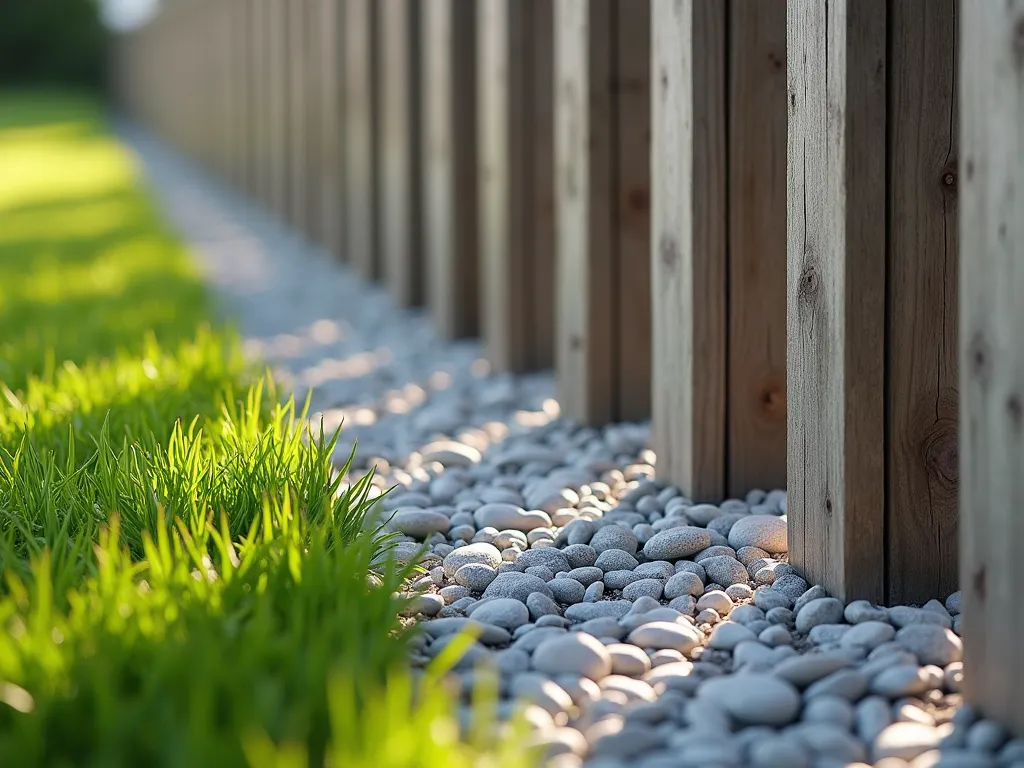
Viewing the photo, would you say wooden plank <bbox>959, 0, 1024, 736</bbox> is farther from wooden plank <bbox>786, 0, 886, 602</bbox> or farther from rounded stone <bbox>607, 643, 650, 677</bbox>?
rounded stone <bbox>607, 643, 650, 677</bbox>

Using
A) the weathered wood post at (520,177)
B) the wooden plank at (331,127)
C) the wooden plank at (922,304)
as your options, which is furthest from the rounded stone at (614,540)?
the wooden plank at (331,127)

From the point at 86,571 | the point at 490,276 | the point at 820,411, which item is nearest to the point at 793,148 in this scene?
the point at 820,411

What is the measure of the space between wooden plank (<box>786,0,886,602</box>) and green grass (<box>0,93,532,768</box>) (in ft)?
2.15

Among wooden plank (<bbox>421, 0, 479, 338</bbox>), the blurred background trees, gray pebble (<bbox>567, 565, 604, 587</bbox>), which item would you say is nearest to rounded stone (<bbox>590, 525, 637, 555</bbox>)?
gray pebble (<bbox>567, 565, 604, 587</bbox>)

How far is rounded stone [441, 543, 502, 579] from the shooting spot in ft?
6.68

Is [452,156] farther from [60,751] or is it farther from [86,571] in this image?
[60,751]

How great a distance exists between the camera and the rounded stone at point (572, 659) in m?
1.62

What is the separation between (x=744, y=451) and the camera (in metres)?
2.44

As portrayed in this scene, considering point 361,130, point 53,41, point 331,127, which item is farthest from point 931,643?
point 53,41

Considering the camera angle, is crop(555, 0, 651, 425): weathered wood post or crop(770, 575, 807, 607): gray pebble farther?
crop(555, 0, 651, 425): weathered wood post

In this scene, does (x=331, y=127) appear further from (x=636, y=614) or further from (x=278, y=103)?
(x=636, y=614)

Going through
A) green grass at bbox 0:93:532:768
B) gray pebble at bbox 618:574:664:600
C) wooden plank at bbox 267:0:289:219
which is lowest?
gray pebble at bbox 618:574:664:600

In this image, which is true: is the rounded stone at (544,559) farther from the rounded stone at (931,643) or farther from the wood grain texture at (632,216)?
the wood grain texture at (632,216)

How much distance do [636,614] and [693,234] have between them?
84 cm
